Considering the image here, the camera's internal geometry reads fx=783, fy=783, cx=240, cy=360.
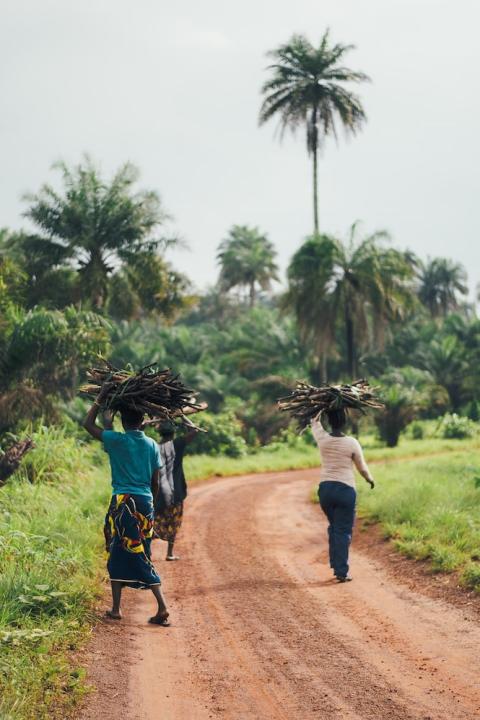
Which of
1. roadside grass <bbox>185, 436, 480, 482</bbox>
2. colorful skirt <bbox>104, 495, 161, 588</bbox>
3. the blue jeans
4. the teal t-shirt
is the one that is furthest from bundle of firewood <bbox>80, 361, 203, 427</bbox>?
roadside grass <bbox>185, 436, 480, 482</bbox>

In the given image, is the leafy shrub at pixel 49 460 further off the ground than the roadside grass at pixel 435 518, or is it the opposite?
the leafy shrub at pixel 49 460

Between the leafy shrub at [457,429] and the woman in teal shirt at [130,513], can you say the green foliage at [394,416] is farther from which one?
the woman in teal shirt at [130,513]

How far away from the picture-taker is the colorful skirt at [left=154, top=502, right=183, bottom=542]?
9.02m

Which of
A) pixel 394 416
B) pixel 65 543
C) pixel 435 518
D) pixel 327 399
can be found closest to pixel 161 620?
pixel 65 543

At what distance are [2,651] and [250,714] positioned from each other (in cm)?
177

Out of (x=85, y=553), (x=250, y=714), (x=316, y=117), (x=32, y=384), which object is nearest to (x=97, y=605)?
(x=85, y=553)

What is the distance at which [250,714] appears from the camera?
440 centimetres

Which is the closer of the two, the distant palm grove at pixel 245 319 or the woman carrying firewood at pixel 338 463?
the woman carrying firewood at pixel 338 463

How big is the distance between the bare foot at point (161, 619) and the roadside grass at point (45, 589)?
517 mm

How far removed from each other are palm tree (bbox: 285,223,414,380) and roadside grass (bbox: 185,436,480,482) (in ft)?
14.7

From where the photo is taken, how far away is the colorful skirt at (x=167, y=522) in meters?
9.02

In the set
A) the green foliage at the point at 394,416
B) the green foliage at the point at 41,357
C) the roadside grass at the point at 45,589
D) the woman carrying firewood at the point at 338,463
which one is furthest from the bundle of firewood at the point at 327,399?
the green foliage at the point at 394,416

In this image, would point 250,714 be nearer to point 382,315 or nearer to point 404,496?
point 404,496

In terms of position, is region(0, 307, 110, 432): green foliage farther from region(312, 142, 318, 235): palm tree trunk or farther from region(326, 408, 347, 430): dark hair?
region(312, 142, 318, 235): palm tree trunk
